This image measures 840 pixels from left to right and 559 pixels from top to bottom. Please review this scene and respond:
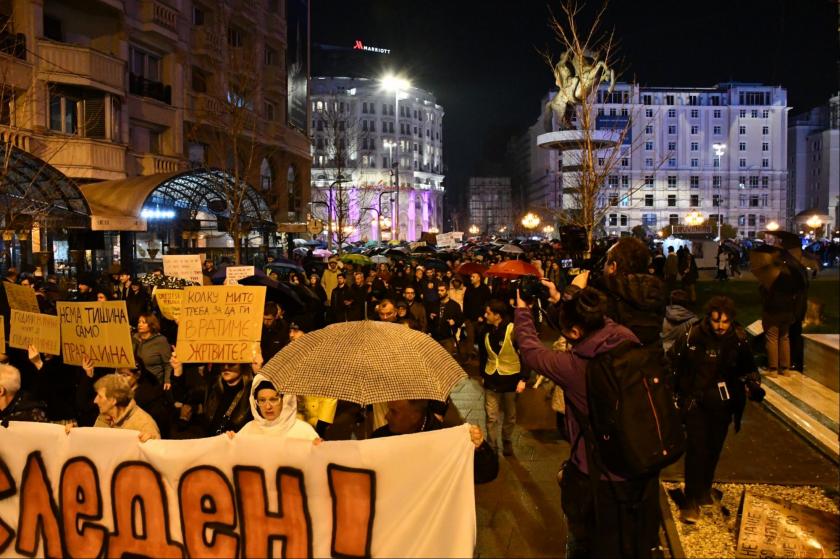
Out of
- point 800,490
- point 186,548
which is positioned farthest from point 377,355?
point 800,490

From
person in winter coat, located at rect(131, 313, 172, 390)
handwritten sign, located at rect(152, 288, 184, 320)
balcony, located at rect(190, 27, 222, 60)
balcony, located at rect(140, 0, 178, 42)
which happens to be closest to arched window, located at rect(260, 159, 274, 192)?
balcony, located at rect(190, 27, 222, 60)

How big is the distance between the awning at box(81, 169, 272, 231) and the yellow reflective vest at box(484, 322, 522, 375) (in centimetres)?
1398

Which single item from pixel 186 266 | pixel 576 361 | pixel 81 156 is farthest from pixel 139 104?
pixel 576 361

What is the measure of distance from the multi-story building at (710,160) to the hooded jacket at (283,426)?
107 meters

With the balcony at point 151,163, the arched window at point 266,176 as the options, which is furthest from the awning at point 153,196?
the arched window at point 266,176

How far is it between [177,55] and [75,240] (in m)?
11.1

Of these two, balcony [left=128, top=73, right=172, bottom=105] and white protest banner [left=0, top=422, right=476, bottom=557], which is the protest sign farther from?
balcony [left=128, top=73, right=172, bottom=105]

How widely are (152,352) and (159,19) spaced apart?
78.3ft

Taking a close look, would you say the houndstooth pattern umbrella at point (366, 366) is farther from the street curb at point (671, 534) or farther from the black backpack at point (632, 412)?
the street curb at point (671, 534)

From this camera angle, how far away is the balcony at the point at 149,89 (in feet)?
89.7

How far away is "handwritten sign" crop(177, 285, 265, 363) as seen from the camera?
6.42 metres

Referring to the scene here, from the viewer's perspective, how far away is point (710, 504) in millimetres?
5816

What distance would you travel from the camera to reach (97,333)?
255 inches

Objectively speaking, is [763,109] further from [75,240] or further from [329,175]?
[75,240]
